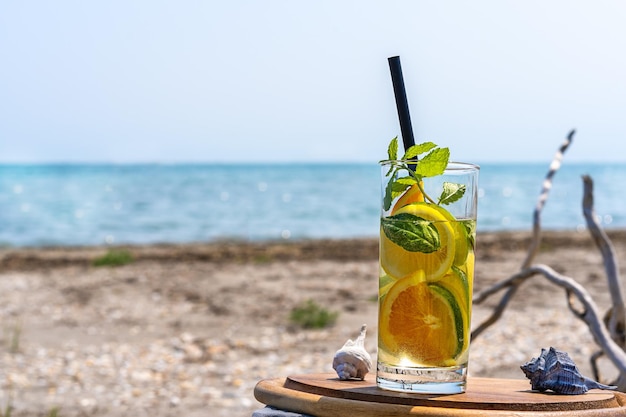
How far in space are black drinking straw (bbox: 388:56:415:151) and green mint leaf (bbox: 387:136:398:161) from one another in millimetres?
48

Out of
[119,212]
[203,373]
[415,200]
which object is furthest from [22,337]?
[119,212]

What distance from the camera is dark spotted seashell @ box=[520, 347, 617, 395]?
2.11 m

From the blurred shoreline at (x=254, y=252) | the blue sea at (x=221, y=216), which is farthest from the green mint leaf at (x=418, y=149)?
the blue sea at (x=221, y=216)

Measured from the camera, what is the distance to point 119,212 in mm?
24391

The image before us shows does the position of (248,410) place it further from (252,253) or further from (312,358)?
(252,253)

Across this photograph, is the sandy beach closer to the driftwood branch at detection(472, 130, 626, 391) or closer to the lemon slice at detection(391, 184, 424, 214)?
the driftwood branch at detection(472, 130, 626, 391)

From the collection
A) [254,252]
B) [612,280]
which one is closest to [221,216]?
[254,252]

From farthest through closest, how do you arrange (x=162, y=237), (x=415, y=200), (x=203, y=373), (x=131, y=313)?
(x=162, y=237) < (x=131, y=313) < (x=203, y=373) < (x=415, y=200)

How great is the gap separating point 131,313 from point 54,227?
43.6 ft

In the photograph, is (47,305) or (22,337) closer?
(22,337)

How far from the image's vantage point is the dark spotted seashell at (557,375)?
6.93 feet

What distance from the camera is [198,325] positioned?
7816mm

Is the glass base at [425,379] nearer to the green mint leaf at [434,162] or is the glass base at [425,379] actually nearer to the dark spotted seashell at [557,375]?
the dark spotted seashell at [557,375]

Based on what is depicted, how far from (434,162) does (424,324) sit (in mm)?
390
